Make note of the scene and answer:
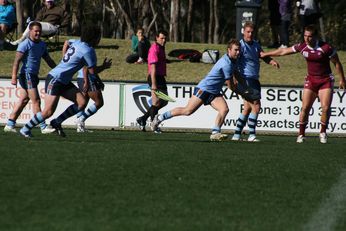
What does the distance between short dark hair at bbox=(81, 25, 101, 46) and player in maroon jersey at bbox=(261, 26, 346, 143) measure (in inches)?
124

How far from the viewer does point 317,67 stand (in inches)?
744

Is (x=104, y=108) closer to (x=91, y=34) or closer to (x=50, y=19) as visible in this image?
(x=50, y=19)

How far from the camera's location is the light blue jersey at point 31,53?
1923 cm

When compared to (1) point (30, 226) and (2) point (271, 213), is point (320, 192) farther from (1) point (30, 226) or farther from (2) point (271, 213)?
(1) point (30, 226)

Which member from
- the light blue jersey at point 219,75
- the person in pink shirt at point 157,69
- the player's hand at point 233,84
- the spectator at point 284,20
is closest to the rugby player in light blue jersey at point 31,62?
the light blue jersey at point 219,75

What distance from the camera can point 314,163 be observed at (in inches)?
568

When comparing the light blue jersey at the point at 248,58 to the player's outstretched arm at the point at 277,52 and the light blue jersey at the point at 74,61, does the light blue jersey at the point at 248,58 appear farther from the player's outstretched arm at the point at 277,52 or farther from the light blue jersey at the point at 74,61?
the light blue jersey at the point at 74,61

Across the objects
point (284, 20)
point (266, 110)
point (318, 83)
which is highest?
point (284, 20)

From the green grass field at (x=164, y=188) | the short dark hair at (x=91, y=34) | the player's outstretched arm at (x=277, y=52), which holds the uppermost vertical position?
the short dark hair at (x=91, y=34)

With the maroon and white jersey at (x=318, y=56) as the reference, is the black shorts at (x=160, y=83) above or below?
below

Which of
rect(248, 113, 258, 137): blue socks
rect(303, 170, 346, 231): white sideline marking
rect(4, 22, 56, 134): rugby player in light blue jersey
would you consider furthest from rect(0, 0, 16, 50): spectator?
rect(303, 170, 346, 231): white sideline marking

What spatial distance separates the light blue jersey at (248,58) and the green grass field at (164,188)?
2.64m

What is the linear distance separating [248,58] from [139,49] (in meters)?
15.2

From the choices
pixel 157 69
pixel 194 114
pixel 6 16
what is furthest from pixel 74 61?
pixel 6 16
